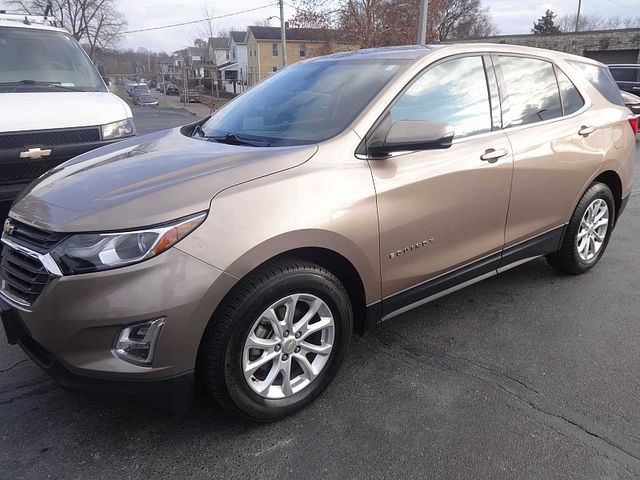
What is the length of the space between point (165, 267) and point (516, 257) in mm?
2496

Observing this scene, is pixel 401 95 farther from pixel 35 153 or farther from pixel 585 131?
pixel 35 153

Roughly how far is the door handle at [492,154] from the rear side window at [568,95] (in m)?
0.95

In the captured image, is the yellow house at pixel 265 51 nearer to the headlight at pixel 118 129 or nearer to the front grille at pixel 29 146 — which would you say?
the headlight at pixel 118 129

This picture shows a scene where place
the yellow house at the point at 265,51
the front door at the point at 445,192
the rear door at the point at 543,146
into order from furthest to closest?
the yellow house at the point at 265,51, the rear door at the point at 543,146, the front door at the point at 445,192

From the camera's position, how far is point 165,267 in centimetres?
188

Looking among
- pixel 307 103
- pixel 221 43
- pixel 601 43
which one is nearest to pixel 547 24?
pixel 601 43

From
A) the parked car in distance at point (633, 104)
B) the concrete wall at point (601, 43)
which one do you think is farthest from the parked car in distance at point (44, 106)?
the concrete wall at point (601, 43)

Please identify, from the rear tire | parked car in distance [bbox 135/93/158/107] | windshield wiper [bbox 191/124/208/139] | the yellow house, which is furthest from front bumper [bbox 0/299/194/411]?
the yellow house

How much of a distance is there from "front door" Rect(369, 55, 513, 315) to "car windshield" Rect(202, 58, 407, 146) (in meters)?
0.24

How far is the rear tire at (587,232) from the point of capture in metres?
3.79

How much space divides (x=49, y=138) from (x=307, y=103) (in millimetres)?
2882

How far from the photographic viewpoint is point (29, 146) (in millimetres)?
4375

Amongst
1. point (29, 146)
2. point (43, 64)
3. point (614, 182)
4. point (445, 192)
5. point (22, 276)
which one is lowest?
point (614, 182)

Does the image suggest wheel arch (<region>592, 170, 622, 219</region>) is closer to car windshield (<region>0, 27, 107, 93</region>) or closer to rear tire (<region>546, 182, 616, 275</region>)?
rear tire (<region>546, 182, 616, 275</region>)
